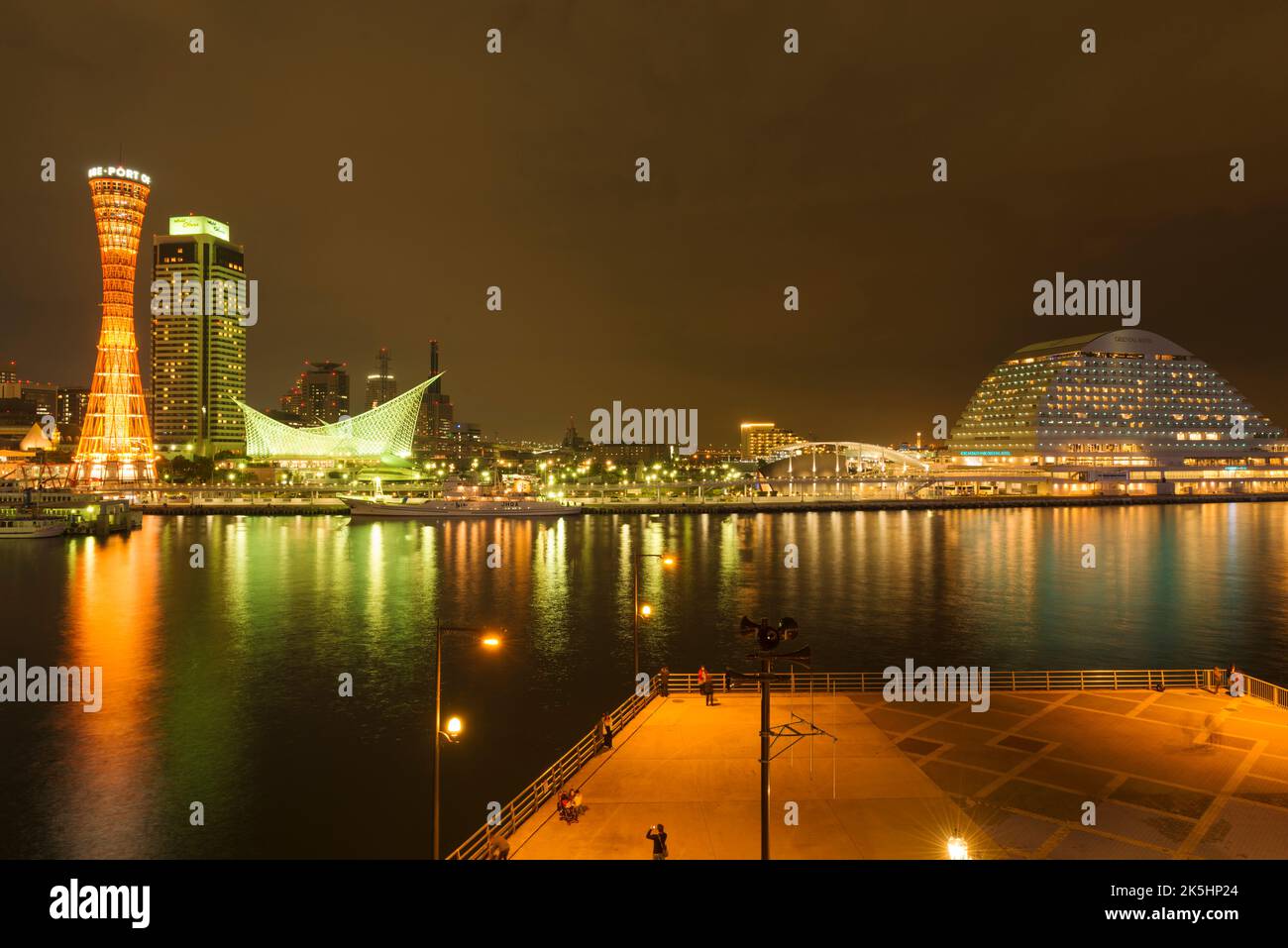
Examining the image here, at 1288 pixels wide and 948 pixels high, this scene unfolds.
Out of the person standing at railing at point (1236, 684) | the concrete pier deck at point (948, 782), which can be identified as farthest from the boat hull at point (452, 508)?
the person standing at railing at point (1236, 684)

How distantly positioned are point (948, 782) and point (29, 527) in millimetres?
71340

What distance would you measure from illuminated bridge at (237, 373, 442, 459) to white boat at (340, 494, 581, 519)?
2496cm

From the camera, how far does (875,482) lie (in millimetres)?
111188

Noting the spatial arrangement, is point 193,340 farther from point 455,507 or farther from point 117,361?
point 455,507

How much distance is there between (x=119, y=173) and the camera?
75.9 meters

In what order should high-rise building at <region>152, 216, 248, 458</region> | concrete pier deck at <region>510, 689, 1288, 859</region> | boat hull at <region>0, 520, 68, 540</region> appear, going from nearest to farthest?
concrete pier deck at <region>510, 689, 1288, 859</region> < boat hull at <region>0, 520, 68, 540</region> < high-rise building at <region>152, 216, 248, 458</region>

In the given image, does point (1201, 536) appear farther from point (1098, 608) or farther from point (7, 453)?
point (7, 453)

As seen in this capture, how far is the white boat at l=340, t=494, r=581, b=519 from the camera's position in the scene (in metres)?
80.8

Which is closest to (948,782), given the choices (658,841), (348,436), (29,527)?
(658,841)

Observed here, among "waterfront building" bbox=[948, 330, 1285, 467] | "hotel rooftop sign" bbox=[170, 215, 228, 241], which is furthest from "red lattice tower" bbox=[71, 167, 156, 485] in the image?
"waterfront building" bbox=[948, 330, 1285, 467]

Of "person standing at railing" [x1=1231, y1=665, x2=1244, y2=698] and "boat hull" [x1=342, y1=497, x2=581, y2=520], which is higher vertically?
"boat hull" [x1=342, y1=497, x2=581, y2=520]

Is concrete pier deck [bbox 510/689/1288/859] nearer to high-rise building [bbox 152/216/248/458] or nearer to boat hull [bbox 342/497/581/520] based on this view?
boat hull [bbox 342/497/581/520]
